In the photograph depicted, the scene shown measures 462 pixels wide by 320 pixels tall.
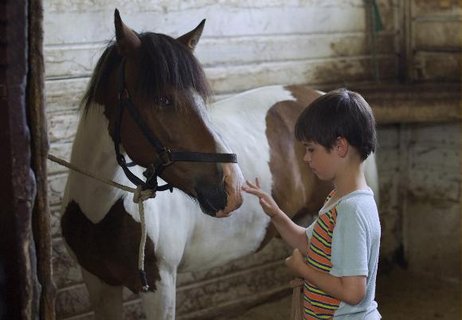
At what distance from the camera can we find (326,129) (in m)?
1.52

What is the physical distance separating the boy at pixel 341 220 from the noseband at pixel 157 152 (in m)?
0.30

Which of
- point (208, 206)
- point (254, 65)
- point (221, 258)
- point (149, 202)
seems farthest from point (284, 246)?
point (208, 206)

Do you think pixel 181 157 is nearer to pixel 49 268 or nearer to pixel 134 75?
pixel 134 75

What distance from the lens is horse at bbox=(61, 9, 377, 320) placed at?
1.81 m

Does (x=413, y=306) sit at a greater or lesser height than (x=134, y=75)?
lesser

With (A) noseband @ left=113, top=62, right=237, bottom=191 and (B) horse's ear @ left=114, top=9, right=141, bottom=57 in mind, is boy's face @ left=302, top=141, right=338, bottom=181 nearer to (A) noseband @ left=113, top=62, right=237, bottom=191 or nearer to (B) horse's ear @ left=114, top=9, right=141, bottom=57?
(A) noseband @ left=113, top=62, right=237, bottom=191

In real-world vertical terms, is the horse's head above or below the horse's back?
above

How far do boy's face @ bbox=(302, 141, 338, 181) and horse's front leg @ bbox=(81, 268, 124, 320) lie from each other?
3.09ft

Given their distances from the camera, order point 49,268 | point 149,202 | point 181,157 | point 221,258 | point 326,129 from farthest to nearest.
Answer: point 221,258 → point 149,202 → point 181,157 → point 326,129 → point 49,268

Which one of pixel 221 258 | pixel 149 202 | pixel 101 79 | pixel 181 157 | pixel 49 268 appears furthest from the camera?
pixel 221 258

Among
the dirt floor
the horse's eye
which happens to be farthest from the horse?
the dirt floor

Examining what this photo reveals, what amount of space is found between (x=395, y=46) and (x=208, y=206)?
253 centimetres

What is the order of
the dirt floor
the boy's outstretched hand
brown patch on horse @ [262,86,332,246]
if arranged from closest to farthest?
1. the boy's outstretched hand
2. brown patch on horse @ [262,86,332,246]
3. the dirt floor

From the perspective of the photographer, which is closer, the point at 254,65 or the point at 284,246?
the point at 254,65
